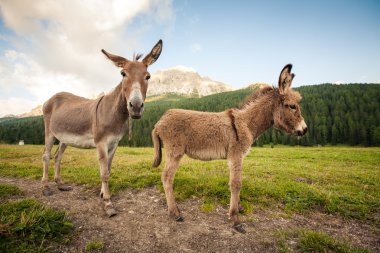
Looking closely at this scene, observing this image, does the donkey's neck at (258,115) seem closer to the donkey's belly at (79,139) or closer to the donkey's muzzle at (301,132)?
the donkey's muzzle at (301,132)

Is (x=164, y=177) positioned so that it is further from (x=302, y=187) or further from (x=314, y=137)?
(x=314, y=137)

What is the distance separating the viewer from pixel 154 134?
5.39m

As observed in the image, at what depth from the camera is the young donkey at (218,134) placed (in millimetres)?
5027

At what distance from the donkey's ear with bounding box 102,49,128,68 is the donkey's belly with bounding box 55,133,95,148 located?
2357mm

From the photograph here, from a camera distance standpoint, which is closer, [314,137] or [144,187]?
[144,187]

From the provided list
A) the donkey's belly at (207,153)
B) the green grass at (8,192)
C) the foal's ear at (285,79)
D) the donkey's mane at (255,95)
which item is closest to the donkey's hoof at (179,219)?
the donkey's belly at (207,153)

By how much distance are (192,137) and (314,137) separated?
325 feet

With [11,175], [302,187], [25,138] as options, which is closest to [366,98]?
[302,187]

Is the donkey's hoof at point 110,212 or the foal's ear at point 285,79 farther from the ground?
the foal's ear at point 285,79

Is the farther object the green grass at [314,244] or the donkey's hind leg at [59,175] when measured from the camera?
the donkey's hind leg at [59,175]

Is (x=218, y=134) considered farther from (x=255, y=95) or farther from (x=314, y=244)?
(x=314, y=244)

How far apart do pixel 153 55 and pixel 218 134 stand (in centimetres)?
307

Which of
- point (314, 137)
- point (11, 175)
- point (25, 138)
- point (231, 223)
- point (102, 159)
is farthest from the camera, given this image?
point (25, 138)

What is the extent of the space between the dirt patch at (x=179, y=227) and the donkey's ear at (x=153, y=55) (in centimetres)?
421
